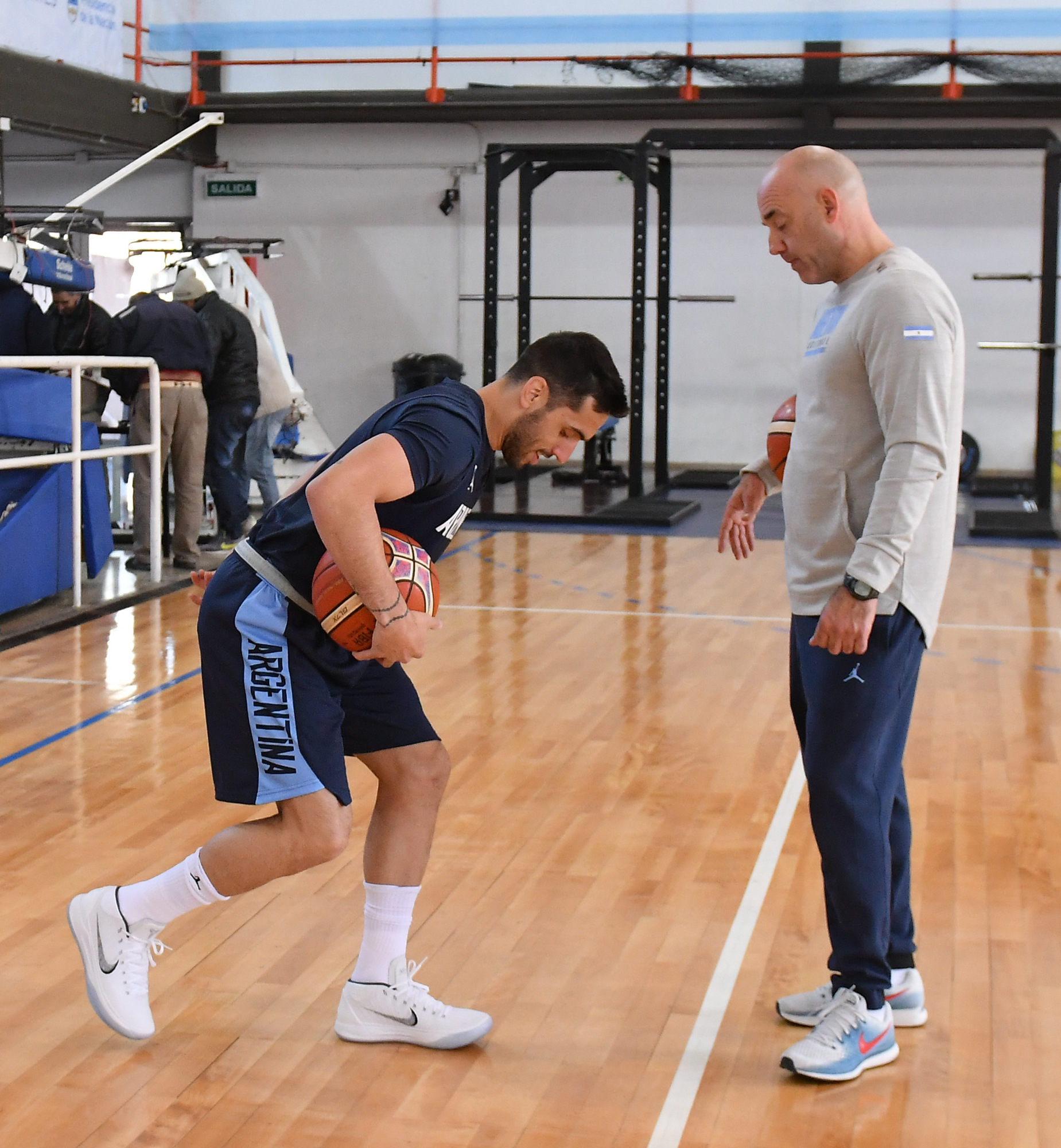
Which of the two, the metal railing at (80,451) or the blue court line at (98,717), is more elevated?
the metal railing at (80,451)

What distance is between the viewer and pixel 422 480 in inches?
89.4

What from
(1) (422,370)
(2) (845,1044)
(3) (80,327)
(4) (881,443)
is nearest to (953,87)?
(1) (422,370)

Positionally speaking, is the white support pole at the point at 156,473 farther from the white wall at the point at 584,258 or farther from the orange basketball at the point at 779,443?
the white wall at the point at 584,258

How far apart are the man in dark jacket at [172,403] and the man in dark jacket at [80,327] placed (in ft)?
0.30

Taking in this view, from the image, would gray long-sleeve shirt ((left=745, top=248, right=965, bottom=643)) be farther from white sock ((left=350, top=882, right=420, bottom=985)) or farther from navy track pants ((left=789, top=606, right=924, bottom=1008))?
white sock ((left=350, top=882, right=420, bottom=985))

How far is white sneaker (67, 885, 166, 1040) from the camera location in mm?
2613

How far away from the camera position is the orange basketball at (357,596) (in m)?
2.34

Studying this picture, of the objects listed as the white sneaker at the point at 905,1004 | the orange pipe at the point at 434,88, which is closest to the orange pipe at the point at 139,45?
the orange pipe at the point at 434,88

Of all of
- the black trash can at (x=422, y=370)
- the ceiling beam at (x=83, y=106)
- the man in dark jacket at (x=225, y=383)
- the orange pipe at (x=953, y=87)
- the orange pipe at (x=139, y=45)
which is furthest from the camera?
the black trash can at (x=422, y=370)

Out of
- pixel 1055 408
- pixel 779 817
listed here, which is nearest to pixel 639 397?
pixel 1055 408

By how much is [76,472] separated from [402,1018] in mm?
4835

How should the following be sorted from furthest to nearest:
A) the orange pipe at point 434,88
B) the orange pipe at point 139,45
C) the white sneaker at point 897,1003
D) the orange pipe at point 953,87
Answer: the orange pipe at point 434,88 → the orange pipe at point 953,87 → the orange pipe at point 139,45 → the white sneaker at point 897,1003

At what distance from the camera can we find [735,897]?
3475mm

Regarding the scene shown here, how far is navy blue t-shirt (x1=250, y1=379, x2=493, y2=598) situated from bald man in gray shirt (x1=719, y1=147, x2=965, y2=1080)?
0.60 metres
